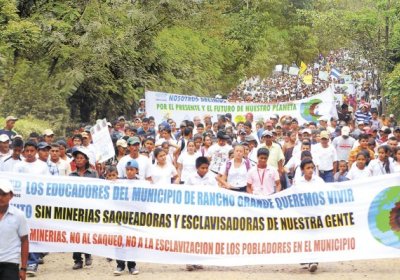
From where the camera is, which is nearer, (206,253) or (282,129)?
(206,253)

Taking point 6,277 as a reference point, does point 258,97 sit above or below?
above

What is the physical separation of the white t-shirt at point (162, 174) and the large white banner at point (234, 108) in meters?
11.4

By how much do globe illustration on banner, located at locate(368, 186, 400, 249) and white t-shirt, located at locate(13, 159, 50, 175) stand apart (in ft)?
13.8

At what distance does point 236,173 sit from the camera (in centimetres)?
1210

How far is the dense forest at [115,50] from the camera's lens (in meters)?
22.2

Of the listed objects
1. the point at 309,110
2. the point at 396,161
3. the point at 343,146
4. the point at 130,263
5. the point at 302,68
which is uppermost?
the point at 302,68

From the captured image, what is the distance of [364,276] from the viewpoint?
10812 mm

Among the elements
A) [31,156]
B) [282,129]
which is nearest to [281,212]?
[31,156]

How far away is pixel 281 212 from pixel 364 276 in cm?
128

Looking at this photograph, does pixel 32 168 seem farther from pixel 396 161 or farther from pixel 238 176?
pixel 396 161

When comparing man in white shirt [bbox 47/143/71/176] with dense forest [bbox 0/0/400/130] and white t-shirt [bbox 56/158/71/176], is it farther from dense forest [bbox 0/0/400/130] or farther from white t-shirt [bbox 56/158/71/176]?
dense forest [bbox 0/0/400/130]

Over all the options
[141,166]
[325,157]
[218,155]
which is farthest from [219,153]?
[141,166]

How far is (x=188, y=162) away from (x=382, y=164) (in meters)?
2.86

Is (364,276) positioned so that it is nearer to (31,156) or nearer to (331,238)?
(331,238)
